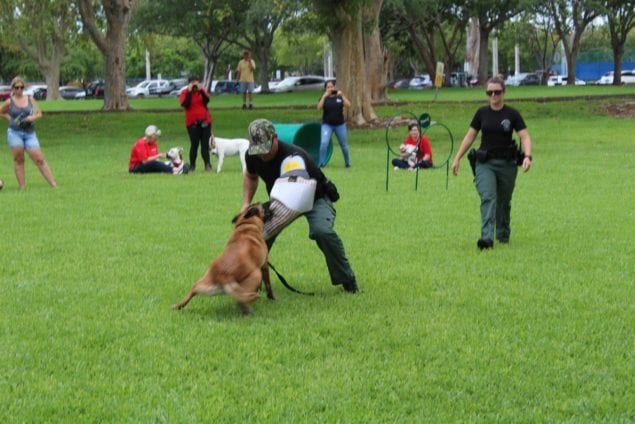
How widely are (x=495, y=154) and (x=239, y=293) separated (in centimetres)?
425

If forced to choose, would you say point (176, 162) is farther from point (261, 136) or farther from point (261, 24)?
point (261, 24)

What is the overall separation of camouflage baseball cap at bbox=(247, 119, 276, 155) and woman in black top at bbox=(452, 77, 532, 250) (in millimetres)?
3263

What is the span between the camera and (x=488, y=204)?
32.4 feet

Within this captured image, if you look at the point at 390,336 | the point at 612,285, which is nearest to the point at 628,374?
the point at 390,336

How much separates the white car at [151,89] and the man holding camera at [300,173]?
6825cm

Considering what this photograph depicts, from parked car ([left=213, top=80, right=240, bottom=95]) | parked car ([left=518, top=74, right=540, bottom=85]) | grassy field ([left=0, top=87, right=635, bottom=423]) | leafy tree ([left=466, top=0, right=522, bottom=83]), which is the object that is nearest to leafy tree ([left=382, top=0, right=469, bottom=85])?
leafy tree ([left=466, top=0, right=522, bottom=83])

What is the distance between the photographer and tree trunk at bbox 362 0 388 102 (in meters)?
32.3

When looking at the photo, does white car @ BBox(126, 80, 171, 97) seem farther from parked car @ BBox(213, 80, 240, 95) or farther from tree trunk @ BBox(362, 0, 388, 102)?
tree trunk @ BBox(362, 0, 388, 102)

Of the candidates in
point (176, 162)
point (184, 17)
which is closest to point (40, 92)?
point (184, 17)

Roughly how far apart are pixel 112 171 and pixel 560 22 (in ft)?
171

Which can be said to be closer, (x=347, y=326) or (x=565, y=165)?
(x=347, y=326)

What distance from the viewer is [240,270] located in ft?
22.4

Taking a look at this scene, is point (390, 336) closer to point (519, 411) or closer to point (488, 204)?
point (519, 411)

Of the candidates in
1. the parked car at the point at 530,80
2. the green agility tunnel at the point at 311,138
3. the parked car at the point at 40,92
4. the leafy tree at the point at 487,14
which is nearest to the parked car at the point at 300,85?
the leafy tree at the point at 487,14
